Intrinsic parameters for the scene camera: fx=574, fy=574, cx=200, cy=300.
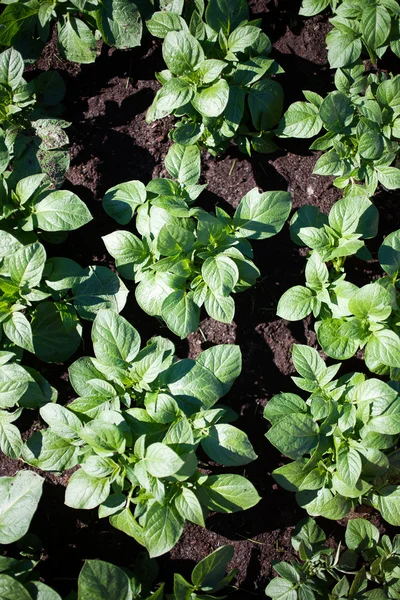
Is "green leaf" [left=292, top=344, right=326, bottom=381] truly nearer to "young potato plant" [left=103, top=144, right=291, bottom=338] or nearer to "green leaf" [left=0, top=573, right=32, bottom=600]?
"young potato plant" [left=103, top=144, right=291, bottom=338]

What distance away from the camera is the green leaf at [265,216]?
1.85 m

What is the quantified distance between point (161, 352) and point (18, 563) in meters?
0.76

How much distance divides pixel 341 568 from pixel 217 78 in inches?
65.3

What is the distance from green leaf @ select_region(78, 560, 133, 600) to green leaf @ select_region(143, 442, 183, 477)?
0.94 ft

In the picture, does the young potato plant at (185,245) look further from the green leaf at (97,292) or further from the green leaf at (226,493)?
the green leaf at (226,493)

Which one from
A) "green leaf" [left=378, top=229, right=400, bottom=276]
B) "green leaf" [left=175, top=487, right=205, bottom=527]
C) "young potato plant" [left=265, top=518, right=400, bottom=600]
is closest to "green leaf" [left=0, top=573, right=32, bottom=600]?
"green leaf" [left=175, top=487, right=205, bottom=527]

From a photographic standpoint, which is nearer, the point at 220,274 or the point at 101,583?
the point at 101,583

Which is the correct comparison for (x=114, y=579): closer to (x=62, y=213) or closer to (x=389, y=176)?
(x=62, y=213)

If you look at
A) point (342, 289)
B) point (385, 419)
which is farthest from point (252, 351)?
point (385, 419)

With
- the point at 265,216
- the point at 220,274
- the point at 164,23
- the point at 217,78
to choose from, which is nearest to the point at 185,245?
the point at 220,274

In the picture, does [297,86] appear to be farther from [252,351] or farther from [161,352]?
[161,352]

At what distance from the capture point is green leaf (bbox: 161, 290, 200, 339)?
1775 millimetres

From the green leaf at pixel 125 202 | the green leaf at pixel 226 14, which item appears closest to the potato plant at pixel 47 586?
the green leaf at pixel 125 202

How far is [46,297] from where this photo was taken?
1820 millimetres
